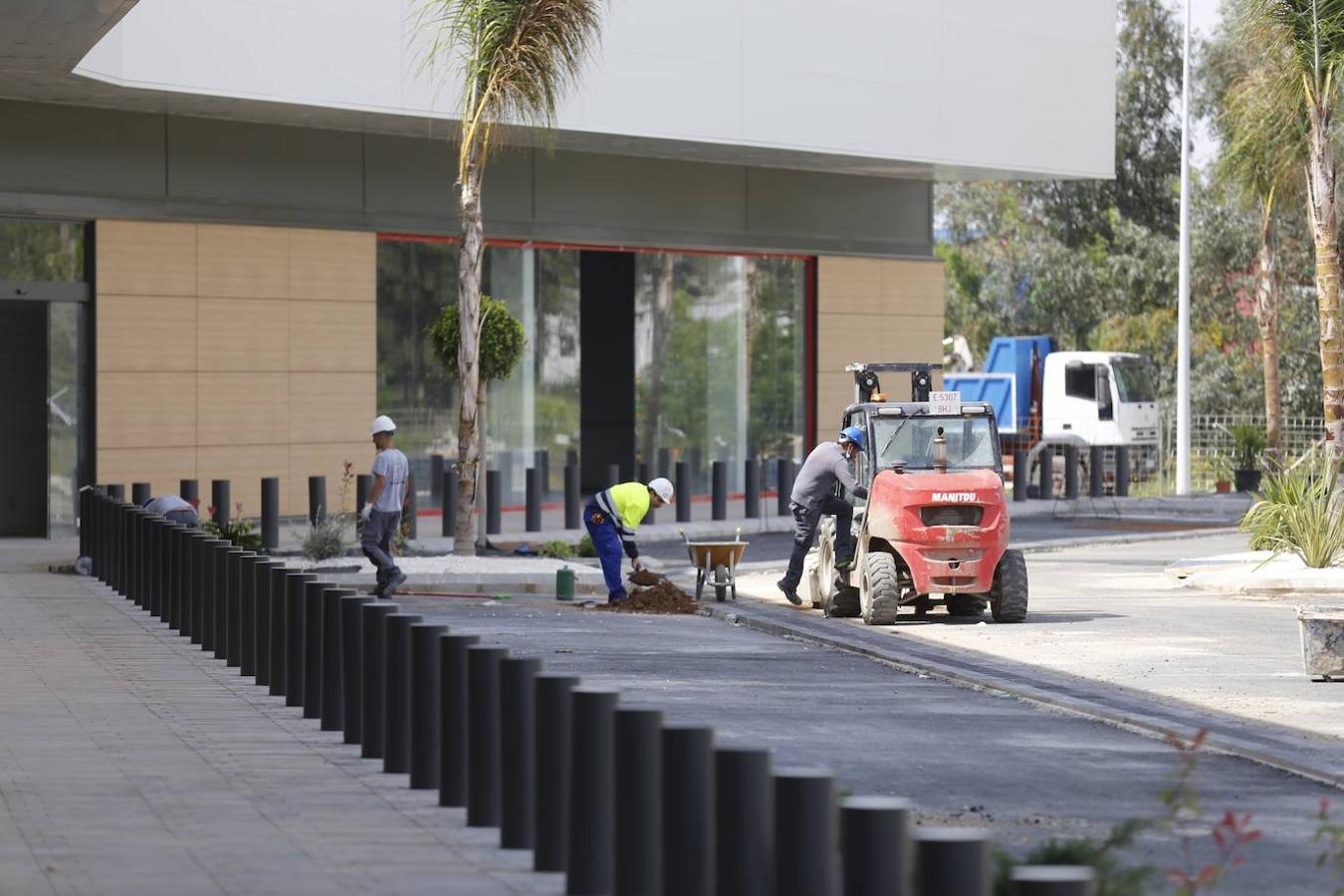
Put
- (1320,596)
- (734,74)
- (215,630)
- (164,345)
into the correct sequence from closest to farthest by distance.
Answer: (215,630), (1320,596), (164,345), (734,74)

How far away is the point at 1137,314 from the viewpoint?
206 feet

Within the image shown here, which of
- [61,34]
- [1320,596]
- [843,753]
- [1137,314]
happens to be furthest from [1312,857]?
[1137,314]

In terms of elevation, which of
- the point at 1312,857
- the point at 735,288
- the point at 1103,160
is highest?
the point at 1103,160

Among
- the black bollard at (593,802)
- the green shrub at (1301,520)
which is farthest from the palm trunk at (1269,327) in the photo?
the black bollard at (593,802)

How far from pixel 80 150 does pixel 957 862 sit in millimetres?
25313

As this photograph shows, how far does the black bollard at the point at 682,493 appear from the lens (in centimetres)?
3319

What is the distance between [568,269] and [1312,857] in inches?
1085

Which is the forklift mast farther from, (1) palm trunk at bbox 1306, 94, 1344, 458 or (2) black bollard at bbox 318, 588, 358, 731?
(2) black bollard at bbox 318, 588, 358, 731

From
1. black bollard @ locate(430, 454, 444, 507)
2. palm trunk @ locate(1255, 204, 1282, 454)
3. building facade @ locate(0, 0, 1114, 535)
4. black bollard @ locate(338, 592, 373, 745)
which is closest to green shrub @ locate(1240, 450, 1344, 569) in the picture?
building facade @ locate(0, 0, 1114, 535)

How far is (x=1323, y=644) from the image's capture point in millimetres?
15438

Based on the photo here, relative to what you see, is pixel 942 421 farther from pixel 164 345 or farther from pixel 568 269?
pixel 568 269

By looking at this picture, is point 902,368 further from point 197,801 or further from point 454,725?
point 197,801

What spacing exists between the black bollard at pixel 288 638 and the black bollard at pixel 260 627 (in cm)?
28

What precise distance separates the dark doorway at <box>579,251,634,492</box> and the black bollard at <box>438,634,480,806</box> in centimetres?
2721
